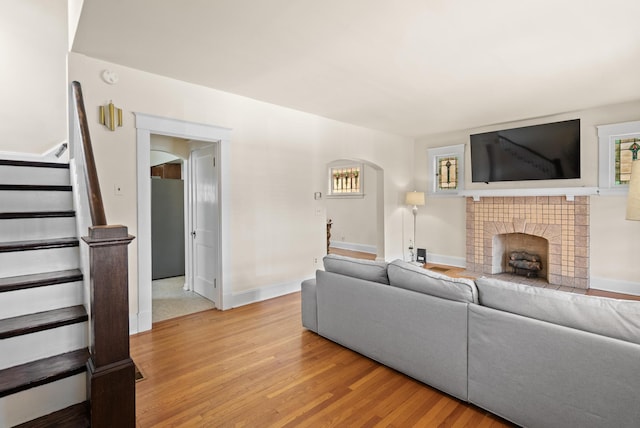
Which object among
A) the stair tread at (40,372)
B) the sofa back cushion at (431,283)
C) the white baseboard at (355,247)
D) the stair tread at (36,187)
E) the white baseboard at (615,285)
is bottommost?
the white baseboard at (615,285)

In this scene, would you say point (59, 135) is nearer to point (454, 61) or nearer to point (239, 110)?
point (239, 110)

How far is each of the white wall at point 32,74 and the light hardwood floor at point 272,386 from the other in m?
3.25

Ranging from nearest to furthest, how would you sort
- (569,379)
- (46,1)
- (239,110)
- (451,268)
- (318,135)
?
(569,379) → (239,110) → (46,1) → (318,135) → (451,268)

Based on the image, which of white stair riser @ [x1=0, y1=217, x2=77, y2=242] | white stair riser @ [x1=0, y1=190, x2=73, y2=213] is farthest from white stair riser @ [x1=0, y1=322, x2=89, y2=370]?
white stair riser @ [x1=0, y1=190, x2=73, y2=213]

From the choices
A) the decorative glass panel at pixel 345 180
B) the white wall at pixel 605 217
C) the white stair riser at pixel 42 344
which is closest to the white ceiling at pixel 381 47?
the white wall at pixel 605 217

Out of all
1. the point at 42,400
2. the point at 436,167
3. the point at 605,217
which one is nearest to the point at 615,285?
the point at 605,217

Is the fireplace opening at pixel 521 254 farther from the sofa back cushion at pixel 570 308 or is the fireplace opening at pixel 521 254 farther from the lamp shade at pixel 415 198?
the sofa back cushion at pixel 570 308

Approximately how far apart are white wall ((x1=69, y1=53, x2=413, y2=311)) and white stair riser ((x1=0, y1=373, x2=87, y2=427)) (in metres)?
1.76

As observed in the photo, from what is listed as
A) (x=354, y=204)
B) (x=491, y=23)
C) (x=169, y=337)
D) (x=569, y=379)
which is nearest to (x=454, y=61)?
(x=491, y=23)

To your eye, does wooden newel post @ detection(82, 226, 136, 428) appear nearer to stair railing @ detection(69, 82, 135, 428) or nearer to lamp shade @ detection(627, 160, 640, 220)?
stair railing @ detection(69, 82, 135, 428)

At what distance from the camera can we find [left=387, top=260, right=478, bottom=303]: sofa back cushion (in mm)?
2148

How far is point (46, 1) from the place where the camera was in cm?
443

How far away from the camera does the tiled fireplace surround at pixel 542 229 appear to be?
5027 mm

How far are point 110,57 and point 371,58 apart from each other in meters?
2.47
